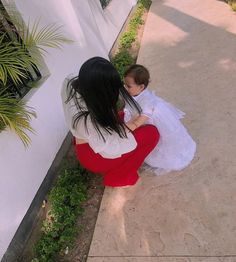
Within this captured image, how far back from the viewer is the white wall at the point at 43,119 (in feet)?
9.74

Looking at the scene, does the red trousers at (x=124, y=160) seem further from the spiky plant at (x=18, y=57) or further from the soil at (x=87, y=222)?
the spiky plant at (x=18, y=57)

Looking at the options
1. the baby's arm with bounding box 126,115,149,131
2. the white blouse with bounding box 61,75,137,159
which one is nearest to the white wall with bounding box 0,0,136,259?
the white blouse with bounding box 61,75,137,159

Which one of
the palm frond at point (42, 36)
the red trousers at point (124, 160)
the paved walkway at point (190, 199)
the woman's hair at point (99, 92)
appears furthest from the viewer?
the palm frond at point (42, 36)

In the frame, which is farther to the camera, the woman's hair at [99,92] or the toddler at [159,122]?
the toddler at [159,122]

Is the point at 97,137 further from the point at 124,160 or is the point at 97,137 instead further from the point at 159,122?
the point at 159,122

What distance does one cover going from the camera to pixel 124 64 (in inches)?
Answer: 221

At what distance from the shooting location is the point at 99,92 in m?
2.30

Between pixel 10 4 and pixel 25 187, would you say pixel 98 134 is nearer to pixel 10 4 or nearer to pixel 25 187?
pixel 25 187

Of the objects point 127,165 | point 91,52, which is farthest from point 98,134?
point 91,52

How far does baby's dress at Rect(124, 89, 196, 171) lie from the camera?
3.12 metres

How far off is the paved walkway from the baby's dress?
0.31ft

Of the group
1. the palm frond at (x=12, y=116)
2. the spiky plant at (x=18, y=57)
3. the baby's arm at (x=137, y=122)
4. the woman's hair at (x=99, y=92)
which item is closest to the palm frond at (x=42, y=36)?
the spiky plant at (x=18, y=57)

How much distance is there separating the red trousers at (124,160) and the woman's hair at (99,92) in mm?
512

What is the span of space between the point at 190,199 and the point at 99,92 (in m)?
1.30
